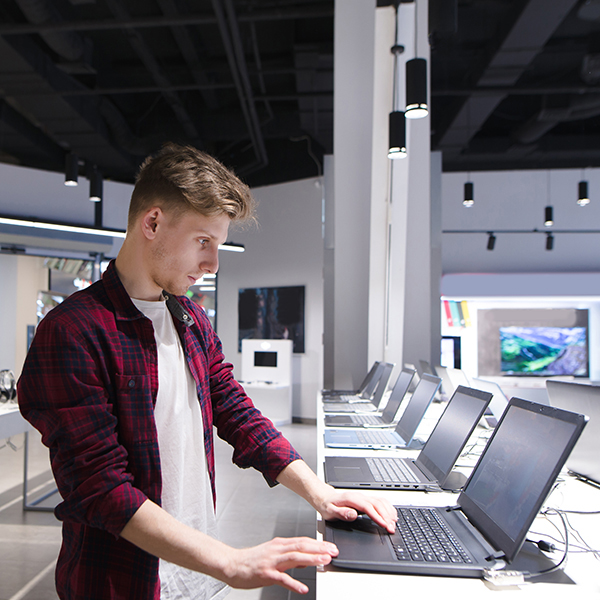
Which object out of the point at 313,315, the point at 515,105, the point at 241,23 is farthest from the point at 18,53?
the point at 515,105

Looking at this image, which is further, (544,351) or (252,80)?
(544,351)

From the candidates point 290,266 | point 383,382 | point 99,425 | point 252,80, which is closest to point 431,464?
point 99,425

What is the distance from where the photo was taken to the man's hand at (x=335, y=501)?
1.05 m

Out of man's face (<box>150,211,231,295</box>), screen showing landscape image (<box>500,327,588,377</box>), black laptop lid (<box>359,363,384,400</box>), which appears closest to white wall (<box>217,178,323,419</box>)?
screen showing landscape image (<box>500,327,588,377</box>)

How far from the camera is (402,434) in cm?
231

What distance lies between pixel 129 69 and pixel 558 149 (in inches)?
241

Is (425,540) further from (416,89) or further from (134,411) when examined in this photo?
(416,89)

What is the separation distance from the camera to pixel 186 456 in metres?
1.09

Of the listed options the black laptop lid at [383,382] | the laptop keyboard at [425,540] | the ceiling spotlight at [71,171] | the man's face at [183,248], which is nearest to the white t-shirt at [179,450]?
the man's face at [183,248]

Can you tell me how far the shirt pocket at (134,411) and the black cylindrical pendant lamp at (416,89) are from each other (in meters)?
2.29

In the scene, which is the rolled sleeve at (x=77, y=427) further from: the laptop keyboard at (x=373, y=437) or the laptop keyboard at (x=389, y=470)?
the laptop keyboard at (x=373, y=437)

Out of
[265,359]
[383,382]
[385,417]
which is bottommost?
[265,359]

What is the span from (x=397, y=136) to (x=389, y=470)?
215cm

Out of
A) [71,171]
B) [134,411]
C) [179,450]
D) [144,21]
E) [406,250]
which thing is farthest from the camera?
[71,171]
